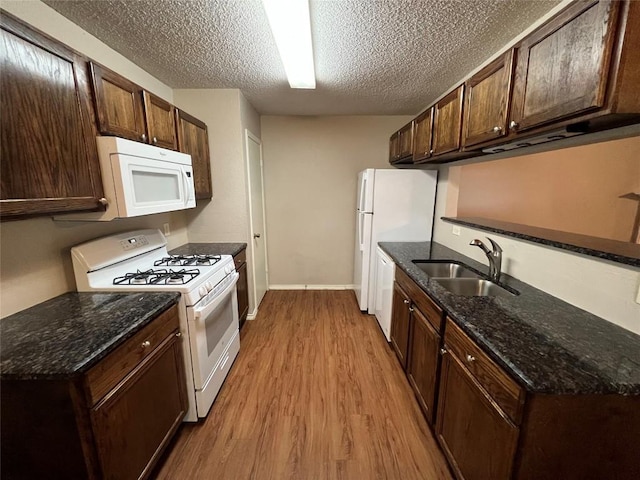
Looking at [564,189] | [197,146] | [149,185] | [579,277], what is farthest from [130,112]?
[564,189]

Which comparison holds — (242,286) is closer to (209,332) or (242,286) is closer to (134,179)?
(209,332)

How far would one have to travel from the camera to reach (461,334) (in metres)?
1.25

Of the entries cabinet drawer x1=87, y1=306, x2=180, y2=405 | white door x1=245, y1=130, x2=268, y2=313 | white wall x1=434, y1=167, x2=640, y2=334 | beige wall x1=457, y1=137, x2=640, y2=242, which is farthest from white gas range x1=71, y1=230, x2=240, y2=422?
beige wall x1=457, y1=137, x2=640, y2=242

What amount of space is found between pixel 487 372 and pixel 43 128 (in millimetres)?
2092

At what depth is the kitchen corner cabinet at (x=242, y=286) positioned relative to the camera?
2.61 metres

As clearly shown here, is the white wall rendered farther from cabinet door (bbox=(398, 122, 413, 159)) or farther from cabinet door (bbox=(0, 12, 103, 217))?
cabinet door (bbox=(0, 12, 103, 217))

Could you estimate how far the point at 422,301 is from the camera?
5.60ft

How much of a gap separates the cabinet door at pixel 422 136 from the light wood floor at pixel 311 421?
1812mm

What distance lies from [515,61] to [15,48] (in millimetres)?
2148

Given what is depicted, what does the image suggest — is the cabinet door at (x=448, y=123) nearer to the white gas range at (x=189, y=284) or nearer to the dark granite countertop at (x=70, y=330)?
the white gas range at (x=189, y=284)

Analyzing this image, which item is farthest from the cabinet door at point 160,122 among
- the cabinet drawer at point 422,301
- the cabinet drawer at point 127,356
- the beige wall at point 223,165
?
the cabinet drawer at point 422,301

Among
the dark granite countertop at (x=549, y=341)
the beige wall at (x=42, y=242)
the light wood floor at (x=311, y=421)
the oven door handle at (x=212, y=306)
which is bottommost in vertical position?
the light wood floor at (x=311, y=421)

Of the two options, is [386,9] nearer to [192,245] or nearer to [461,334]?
[461,334]

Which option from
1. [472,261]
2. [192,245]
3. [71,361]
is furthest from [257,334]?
[472,261]
